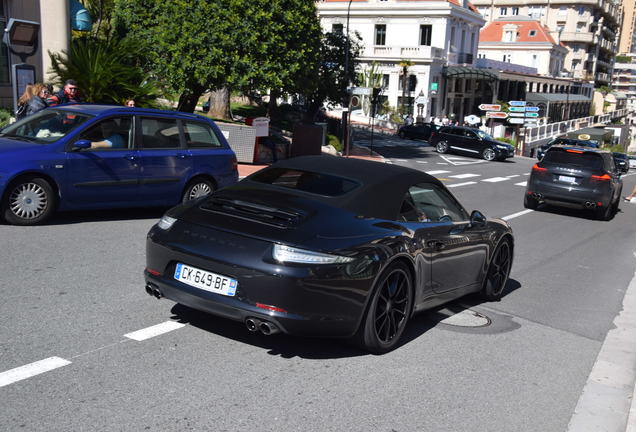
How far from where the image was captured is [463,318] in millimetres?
6953

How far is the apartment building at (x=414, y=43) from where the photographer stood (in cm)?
6644

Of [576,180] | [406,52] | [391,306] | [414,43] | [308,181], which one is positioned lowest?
[576,180]

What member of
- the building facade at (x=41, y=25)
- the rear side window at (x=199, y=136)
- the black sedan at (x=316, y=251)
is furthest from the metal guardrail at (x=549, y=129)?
the black sedan at (x=316, y=251)

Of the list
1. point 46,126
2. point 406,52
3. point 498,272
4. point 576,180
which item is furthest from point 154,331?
point 406,52

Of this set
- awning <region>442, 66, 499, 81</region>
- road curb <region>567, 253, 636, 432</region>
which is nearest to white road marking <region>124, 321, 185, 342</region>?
road curb <region>567, 253, 636, 432</region>

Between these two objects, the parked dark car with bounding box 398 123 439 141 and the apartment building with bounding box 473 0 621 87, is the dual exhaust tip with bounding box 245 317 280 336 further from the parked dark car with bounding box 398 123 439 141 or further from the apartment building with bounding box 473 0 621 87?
the apartment building with bounding box 473 0 621 87

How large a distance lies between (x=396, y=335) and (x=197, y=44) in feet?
62.0

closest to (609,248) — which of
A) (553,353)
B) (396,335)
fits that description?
(553,353)

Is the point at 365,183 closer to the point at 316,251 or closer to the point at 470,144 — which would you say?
the point at 316,251

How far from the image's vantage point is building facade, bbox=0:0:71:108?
20.5 meters

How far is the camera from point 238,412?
4.30 meters

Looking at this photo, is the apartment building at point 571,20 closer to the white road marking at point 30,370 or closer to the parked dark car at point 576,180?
the parked dark car at point 576,180

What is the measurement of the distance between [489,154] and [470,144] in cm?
131

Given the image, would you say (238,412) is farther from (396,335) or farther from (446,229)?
(446,229)
